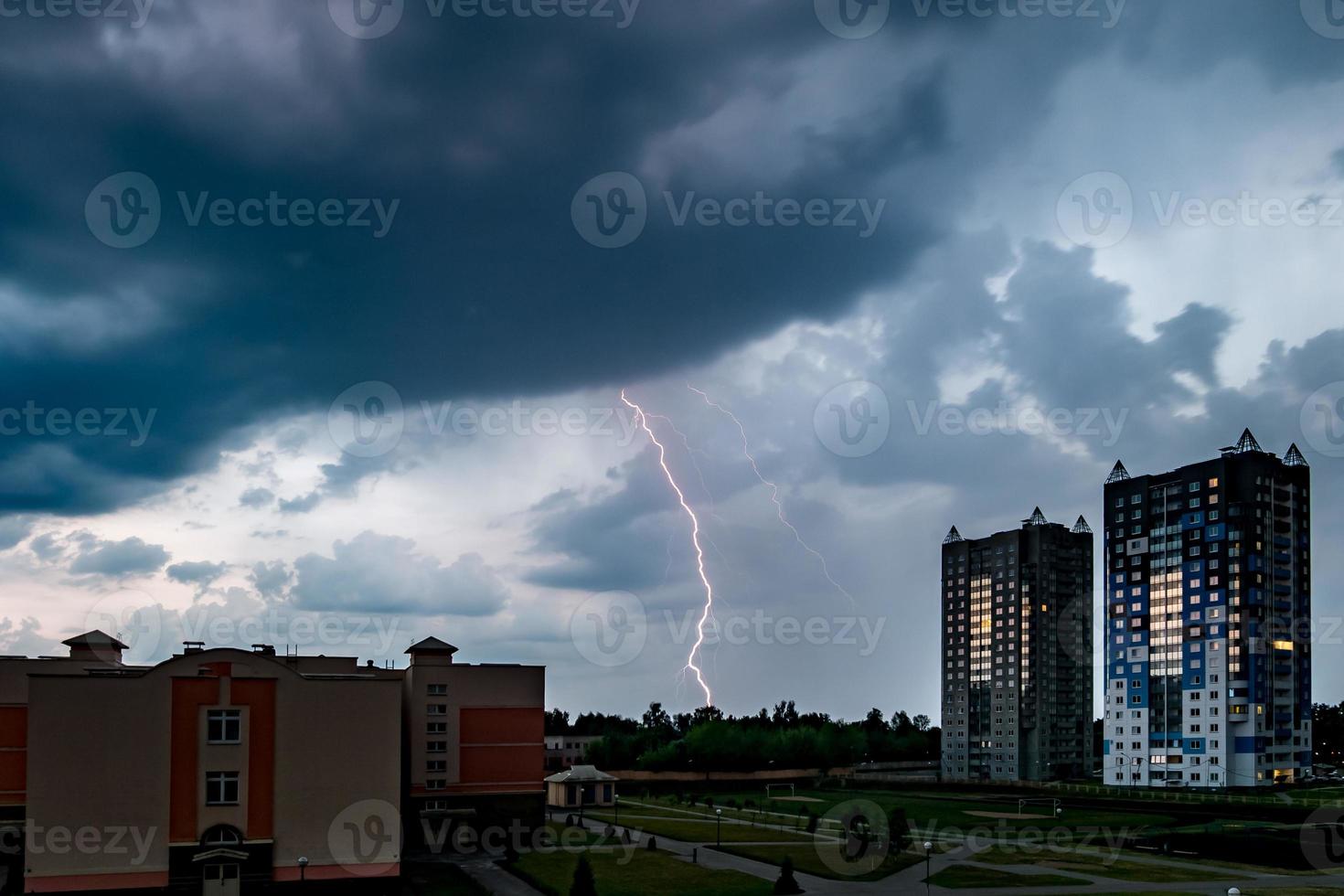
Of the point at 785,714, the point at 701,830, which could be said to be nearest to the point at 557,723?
the point at 785,714

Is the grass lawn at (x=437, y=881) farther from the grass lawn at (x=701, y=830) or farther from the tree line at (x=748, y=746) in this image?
the tree line at (x=748, y=746)

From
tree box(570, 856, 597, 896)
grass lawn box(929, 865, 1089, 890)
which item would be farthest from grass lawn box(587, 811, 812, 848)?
tree box(570, 856, 597, 896)

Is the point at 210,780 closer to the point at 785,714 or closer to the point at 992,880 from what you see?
the point at 992,880

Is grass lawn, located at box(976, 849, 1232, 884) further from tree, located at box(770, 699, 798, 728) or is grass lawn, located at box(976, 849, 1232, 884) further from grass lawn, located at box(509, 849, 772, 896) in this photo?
tree, located at box(770, 699, 798, 728)

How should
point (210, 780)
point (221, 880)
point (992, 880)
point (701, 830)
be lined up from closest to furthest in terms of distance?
1. point (221, 880)
2. point (210, 780)
3. point (992, 880)
4. point (701, 830)

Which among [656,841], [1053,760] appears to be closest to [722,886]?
[656,841]
